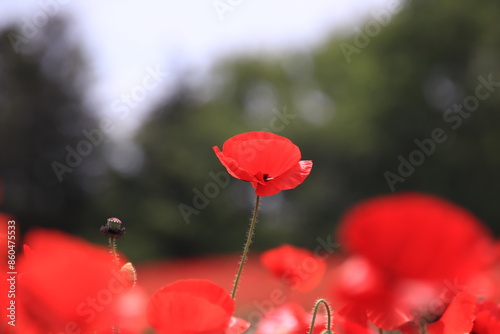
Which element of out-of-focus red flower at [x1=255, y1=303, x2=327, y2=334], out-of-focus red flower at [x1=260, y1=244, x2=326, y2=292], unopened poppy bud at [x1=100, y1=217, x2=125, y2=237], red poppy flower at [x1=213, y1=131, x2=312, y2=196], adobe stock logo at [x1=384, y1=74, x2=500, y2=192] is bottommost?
out-of-focus red flower at [x1=255, y1=303, x2=327, y2=334]

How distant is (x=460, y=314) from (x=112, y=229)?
1.57 ft

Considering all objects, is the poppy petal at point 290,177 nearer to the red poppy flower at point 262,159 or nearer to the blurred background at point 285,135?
the red poppy flower at point 262,159

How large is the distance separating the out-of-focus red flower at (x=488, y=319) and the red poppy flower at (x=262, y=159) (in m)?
0.30

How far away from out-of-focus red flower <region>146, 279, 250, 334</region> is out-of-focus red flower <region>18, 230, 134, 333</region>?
78 mm

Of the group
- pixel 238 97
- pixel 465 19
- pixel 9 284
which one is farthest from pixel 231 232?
pixel 9 284

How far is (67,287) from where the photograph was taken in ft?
1.55

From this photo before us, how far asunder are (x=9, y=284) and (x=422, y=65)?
48.9 feet

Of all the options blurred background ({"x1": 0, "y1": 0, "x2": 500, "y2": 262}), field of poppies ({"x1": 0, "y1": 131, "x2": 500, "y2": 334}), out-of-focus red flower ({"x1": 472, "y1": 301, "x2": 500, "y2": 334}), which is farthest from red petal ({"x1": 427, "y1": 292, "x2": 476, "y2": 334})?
blurred background ({"x1": 0, "y1": 0, "x2": 500, "y2": 262})

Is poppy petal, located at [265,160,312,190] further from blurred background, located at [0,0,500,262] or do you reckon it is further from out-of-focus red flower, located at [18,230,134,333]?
blurred background, located at [0,0,500,262]

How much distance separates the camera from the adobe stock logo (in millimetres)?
13664

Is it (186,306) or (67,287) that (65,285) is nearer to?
(67,287)

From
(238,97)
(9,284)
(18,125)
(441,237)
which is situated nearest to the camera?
(441,237)

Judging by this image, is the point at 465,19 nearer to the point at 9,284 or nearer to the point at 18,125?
the point at 18,125

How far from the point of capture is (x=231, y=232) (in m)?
→ 14.6
